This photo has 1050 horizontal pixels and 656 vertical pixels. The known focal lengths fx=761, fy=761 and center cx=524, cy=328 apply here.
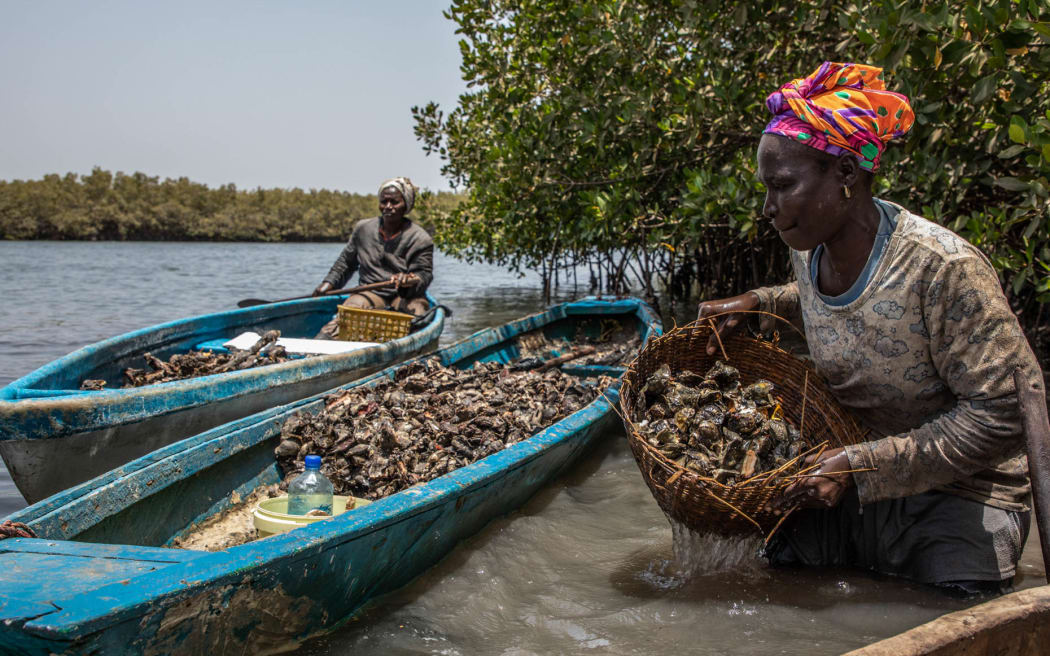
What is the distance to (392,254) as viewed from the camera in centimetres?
790

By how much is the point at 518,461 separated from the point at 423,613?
836mm

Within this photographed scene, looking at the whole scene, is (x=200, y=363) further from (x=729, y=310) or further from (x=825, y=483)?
(x=825, y=483)

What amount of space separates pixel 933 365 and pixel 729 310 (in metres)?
0.82

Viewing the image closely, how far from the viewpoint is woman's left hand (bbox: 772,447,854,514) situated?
232 centimetres

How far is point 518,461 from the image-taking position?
3.61 metres

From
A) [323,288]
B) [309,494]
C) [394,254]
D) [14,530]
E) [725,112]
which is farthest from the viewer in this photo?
[323,288]

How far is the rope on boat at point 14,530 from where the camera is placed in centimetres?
251

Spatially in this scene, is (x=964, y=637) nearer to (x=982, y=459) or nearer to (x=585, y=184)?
(x=982, y=459)

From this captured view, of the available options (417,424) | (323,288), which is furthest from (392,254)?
(417,424)

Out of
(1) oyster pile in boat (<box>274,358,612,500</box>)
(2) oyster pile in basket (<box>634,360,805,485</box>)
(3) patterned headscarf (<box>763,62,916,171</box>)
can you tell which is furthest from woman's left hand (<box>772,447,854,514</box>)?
(1) oyster pile in boat (<box>274,358,612,500</box>)

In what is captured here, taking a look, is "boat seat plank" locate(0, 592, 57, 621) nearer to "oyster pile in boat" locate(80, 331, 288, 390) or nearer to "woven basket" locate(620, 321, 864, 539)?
"woven basket" locate(620, 321, 864, 539)

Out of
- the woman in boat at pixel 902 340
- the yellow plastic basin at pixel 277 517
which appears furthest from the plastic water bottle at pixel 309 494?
the woman in boat at pixel 902 340

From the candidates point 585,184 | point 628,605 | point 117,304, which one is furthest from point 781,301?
point 117,304

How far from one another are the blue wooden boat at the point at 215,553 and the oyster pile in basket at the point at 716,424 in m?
0.86
